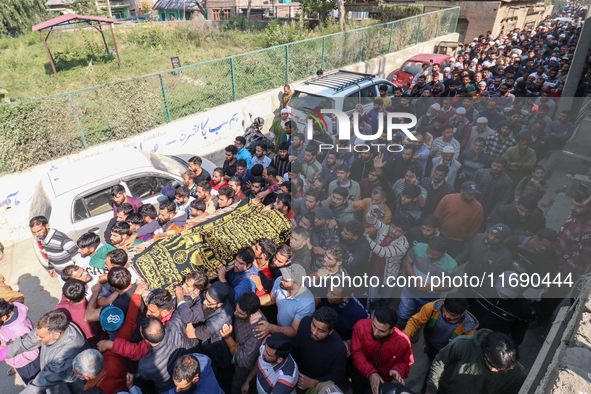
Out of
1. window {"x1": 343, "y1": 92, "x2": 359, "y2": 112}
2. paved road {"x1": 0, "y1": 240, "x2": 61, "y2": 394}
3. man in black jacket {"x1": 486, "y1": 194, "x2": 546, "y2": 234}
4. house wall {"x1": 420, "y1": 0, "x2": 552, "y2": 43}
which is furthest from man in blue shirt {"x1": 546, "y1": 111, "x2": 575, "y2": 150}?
house wall {"x1": 420, "y1": 0, "x2": 552, "y2": 43}

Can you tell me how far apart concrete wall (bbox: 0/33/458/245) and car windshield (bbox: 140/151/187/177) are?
6.18 feet

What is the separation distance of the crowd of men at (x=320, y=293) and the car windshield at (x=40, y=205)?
0.68m

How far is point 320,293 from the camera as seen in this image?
145 inches

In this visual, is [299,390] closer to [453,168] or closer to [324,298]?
[324,298]

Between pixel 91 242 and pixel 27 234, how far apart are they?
371 cm

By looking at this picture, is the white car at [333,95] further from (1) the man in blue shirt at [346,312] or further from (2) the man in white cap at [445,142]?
(1) the man in blue shirt at [346,312]

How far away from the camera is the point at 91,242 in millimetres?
4191

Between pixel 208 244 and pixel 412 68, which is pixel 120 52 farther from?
pixel 208 244

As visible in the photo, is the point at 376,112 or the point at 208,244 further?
the point at 376,112

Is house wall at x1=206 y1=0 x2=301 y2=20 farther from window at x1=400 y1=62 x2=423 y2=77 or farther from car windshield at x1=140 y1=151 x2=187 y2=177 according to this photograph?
car windshield at x1=140 y1=151 x2=187 y2=177

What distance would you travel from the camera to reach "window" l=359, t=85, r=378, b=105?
8.66 m

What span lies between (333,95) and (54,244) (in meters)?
6.24

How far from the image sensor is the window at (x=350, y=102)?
26.8ft

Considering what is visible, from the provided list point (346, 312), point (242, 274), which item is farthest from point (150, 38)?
point (346, 312)
